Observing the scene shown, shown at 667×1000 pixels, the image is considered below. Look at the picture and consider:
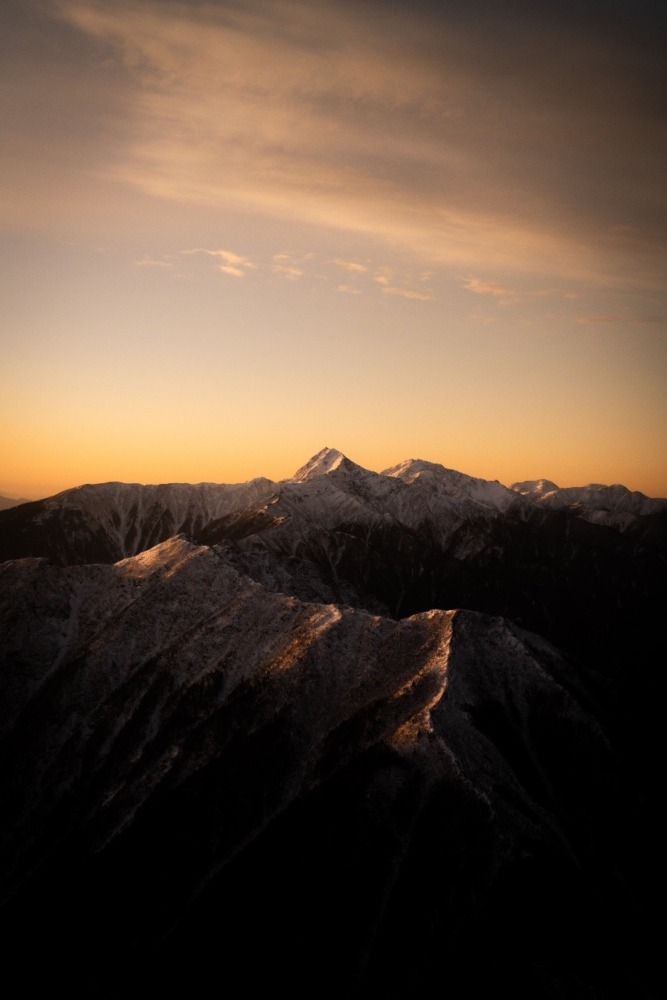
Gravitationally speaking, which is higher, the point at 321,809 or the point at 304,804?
the point at 321,809

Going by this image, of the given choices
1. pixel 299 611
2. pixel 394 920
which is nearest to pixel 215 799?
pixel 394 920

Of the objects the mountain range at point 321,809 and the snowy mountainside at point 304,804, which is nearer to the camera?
the mountain range at point 321,809

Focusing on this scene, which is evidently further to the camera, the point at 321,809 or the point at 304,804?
the point at 304,804

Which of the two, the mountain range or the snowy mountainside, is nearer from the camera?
the mountain range
